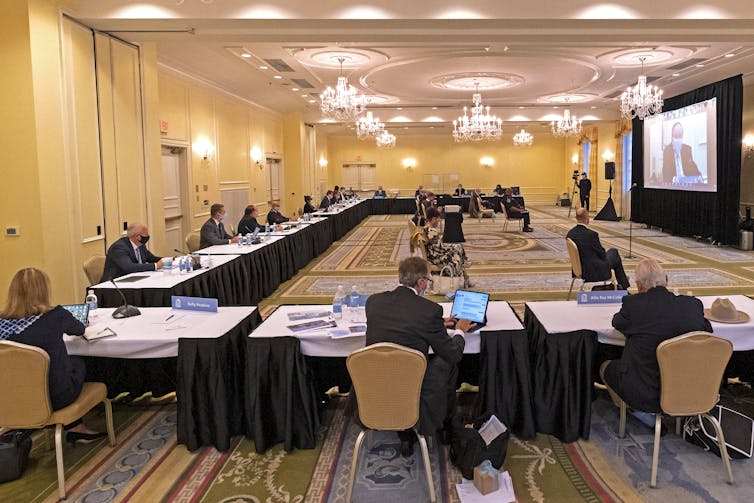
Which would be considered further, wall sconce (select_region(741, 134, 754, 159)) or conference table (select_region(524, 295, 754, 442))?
wall sconce (select_region(741, 134, 754, 159))

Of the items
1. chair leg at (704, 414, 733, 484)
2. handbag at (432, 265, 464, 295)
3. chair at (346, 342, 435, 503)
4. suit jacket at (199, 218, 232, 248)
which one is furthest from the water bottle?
suit jacket at (199, 218, 232, 248)

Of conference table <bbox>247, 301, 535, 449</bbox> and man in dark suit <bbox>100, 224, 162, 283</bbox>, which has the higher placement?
man in dark suit <bbox>100, 224, 162, 283</bbox>

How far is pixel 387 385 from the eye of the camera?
284 centimetres

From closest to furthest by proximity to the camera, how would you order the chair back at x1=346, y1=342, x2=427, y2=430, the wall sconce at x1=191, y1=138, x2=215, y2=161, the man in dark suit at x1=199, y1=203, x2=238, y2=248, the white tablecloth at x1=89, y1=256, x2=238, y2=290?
the chair back at x1=346, y1=342, x2=427, y2=430
the white tablecloth at x1=89, y1=256, x2=238, y2=290
the man in dark suit at x1=199, y1=203, x2=238, y2=248
the wall sconce at x1=191, y1=138, x2=215, y2=161

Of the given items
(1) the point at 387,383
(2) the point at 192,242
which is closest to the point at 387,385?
(1) the point at 387,383

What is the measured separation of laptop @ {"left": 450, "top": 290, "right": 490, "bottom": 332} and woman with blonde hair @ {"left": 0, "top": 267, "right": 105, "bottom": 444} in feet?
7.23

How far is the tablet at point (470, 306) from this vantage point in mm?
3525

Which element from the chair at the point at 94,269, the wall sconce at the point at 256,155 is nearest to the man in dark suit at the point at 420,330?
the chair at the point at 94,269

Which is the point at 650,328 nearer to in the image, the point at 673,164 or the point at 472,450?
the point at 472,450

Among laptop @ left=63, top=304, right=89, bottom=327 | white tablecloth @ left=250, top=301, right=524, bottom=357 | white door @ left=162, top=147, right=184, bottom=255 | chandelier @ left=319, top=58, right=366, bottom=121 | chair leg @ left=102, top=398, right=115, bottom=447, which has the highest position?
chandelier @ left=319, top=58, right=366, bottom=121

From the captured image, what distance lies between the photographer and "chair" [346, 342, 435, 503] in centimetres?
278

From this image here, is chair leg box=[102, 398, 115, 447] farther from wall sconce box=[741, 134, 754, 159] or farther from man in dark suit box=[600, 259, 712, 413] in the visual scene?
wall sconce box=[741, 134, 754, 159]

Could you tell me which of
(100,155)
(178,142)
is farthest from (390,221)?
(100,155)

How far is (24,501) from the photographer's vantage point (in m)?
2.98
